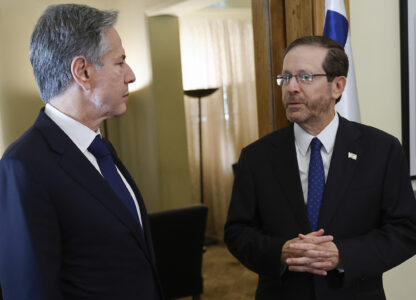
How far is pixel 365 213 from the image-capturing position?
1692 millimetres

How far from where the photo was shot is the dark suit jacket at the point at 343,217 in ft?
5.38

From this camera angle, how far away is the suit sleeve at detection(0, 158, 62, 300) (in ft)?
3.84

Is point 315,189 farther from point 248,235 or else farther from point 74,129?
point 74,129

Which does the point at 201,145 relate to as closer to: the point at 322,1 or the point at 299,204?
the point at 322,1

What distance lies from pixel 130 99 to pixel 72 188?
86.4 inches

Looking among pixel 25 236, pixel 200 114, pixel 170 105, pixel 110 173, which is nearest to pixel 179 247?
pixel 170 105

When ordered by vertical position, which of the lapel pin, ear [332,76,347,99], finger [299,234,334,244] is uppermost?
ear [332,76,347,99]

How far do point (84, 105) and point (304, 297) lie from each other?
100 cm

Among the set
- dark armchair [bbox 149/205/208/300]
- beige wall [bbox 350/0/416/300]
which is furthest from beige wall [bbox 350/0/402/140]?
dark armchair [bbox 149/205/208/300]

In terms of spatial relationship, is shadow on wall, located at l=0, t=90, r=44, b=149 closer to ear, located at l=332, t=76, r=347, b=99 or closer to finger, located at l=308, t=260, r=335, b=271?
ear, located at l=332, t=76, r=347, b=99

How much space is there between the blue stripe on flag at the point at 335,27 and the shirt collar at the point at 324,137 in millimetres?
673

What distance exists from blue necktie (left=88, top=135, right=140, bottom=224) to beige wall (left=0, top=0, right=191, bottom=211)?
1.16 meters

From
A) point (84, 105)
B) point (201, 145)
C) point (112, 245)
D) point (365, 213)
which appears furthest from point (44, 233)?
point (201, 145)

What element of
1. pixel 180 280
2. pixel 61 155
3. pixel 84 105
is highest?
pixel 84 105
